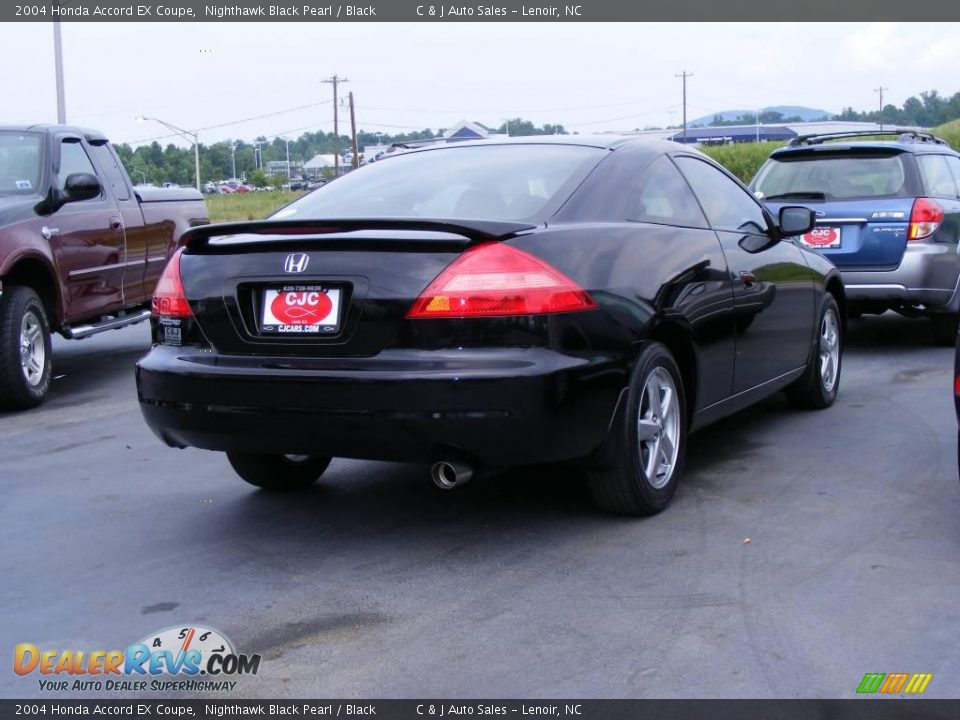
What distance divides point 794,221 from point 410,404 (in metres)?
3.19

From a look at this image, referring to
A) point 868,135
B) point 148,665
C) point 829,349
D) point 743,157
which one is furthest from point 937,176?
point 743,157

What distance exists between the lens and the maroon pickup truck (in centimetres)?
824

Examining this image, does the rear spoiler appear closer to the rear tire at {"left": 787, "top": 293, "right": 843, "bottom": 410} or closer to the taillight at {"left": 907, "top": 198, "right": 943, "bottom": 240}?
the rear tire at {"left": 787, "top": 293, "right": 843, "bottom": 410}

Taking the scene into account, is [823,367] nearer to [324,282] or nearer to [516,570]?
[516,570]

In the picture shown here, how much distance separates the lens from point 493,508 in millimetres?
5328

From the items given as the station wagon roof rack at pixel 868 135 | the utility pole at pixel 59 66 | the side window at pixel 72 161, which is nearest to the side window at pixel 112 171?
the side window at pixel 72 161

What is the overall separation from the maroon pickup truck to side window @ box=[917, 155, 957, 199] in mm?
6317

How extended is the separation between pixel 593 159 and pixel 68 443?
3622 millimetres

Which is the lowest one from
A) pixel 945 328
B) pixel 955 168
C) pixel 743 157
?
pixel 945 328

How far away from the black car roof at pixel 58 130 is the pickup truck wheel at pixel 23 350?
63.0 inches

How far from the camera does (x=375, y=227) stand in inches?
182

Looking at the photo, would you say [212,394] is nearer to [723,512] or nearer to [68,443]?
[723,512]
